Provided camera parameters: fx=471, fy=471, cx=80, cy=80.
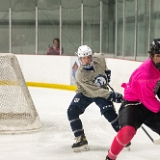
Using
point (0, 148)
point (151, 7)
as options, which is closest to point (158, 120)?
point (0, 148)

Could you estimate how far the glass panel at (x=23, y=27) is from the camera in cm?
Result: 925

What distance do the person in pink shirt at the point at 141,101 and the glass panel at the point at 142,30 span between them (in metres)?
3.58

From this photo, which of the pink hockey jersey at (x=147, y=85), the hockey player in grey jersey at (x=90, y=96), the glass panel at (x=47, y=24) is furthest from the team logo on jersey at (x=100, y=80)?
the glass panel at (x=47, y=24)

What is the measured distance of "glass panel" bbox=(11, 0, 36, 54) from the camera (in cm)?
925

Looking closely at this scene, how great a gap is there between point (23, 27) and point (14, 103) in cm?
495

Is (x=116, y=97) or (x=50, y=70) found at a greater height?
(x=116, y=97)

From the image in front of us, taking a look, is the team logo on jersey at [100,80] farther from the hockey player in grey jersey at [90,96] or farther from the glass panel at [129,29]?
the glass panel at [129,29]

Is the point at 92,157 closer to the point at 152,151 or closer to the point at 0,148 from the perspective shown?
the point at 152,151

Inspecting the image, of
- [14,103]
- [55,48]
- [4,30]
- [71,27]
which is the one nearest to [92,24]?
[71,27]

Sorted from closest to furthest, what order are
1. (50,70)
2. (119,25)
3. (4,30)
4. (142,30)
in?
(142,30) < (119,25) < (50,70) < (4,30)

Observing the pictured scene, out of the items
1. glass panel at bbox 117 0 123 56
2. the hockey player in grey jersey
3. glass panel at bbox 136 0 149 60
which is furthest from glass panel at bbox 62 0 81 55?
the hockey player in grey jersey

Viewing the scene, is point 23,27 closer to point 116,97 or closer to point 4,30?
point 4,30

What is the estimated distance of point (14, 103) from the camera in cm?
462

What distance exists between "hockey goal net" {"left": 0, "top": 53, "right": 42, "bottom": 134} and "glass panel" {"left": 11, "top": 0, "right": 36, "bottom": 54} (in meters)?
4.39
